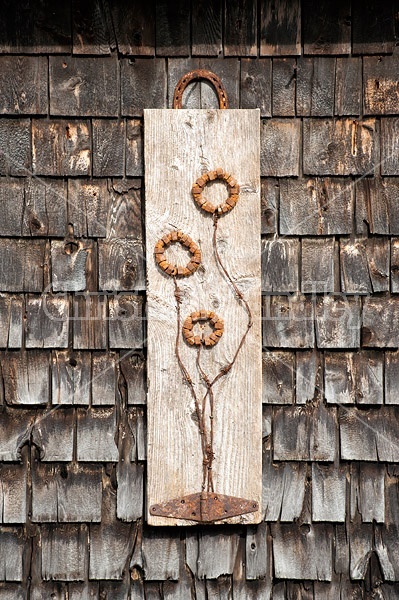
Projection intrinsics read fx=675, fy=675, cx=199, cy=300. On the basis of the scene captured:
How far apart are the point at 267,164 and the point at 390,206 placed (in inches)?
20.4

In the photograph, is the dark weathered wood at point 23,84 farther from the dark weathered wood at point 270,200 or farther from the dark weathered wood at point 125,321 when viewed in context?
the dark weathered wood at point 270,200

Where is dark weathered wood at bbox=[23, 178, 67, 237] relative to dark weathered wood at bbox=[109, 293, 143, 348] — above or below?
above

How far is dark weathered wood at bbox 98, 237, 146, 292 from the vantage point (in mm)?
2695

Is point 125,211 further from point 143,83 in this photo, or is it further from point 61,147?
point 143,83

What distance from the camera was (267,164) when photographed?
2695mm

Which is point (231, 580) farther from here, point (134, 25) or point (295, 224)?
point (134, 25)

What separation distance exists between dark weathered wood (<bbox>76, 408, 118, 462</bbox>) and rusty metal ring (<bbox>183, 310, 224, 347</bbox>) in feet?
1.43

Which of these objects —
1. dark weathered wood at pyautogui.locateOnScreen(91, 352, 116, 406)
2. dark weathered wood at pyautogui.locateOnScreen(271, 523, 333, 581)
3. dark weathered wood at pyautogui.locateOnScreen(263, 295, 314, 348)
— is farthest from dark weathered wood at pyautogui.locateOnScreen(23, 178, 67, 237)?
dark weathered wood at pyautogui.locateOnScreen(271, 523, 333, 581)

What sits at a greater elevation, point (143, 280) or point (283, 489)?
point (143, 280)

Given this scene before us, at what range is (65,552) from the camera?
2.73 meters

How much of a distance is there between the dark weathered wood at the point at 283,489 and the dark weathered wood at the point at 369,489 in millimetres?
206

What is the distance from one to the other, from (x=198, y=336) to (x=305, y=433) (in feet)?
1.93

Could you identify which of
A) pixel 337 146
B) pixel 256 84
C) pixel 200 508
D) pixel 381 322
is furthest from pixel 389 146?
pixel 200 508

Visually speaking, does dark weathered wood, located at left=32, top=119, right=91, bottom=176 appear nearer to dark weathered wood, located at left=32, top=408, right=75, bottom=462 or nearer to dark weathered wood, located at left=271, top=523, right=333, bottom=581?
dark weathered wood, located at left=32, top=408, right=75, bottom=462
